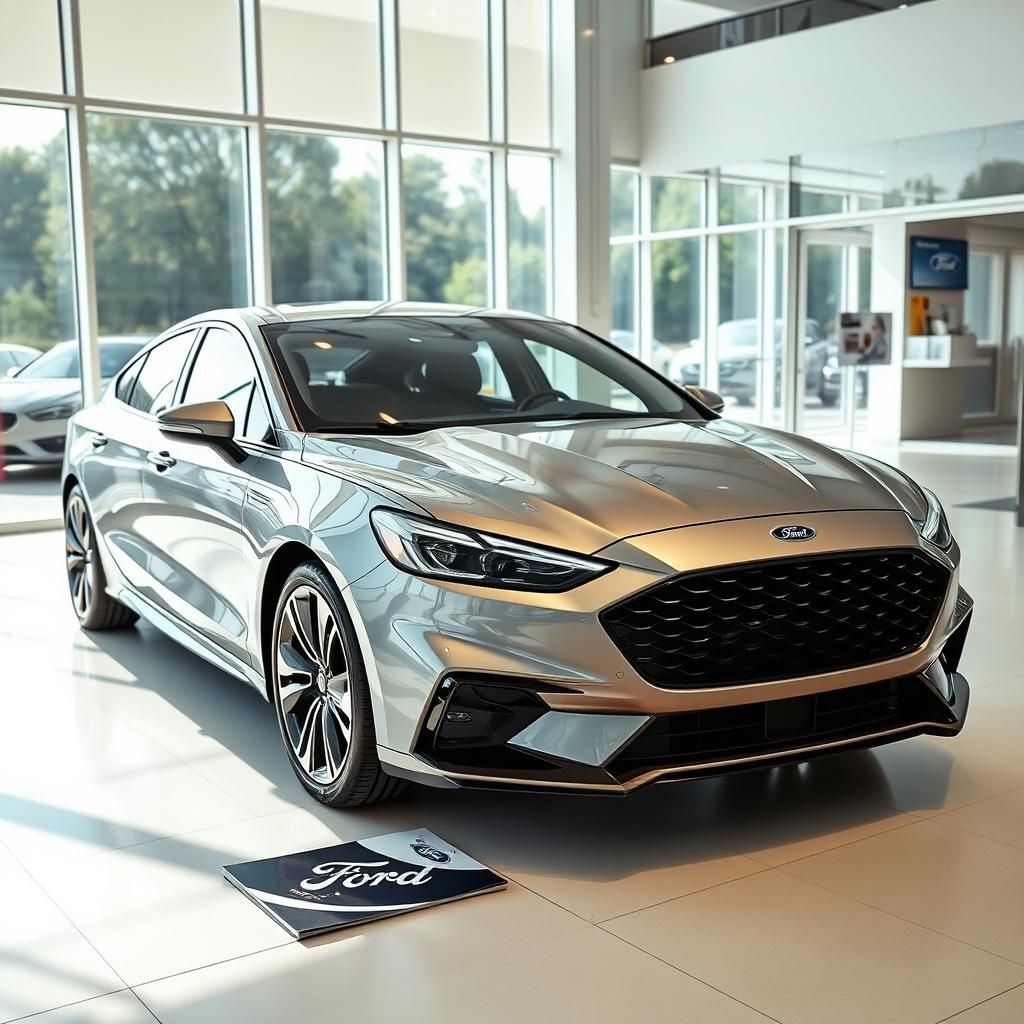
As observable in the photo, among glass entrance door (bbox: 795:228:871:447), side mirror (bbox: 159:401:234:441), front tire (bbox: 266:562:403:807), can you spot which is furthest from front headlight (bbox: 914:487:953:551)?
glass entrance door (bbox: 795:228:871:447)

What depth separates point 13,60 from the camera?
9.39 metres

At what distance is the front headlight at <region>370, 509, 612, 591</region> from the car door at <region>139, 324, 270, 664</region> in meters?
0.78

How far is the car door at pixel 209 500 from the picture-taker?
12.1ft

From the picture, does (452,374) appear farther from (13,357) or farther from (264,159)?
(264,159)

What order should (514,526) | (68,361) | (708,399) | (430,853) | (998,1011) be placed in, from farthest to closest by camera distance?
(68,361) → (708,399) → (430,853) → (514,526) → (998,1011)

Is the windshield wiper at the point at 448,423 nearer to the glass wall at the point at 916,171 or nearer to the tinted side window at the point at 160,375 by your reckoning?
the tinted side window at the point at 160,375

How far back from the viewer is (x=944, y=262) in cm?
1492

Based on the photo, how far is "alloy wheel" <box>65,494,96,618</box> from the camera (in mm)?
5309

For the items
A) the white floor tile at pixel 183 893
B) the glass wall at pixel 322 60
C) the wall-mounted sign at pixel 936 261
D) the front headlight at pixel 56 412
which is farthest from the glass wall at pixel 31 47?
the wall-mounted sign at pixel 936 261

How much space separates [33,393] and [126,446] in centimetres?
552

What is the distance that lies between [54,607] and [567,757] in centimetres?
413

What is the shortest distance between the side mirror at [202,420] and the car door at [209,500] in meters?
0.09

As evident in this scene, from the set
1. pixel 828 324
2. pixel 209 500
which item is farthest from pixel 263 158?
pixel 209 500

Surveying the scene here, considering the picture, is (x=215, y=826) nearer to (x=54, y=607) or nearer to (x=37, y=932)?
(x=37, y=932)
